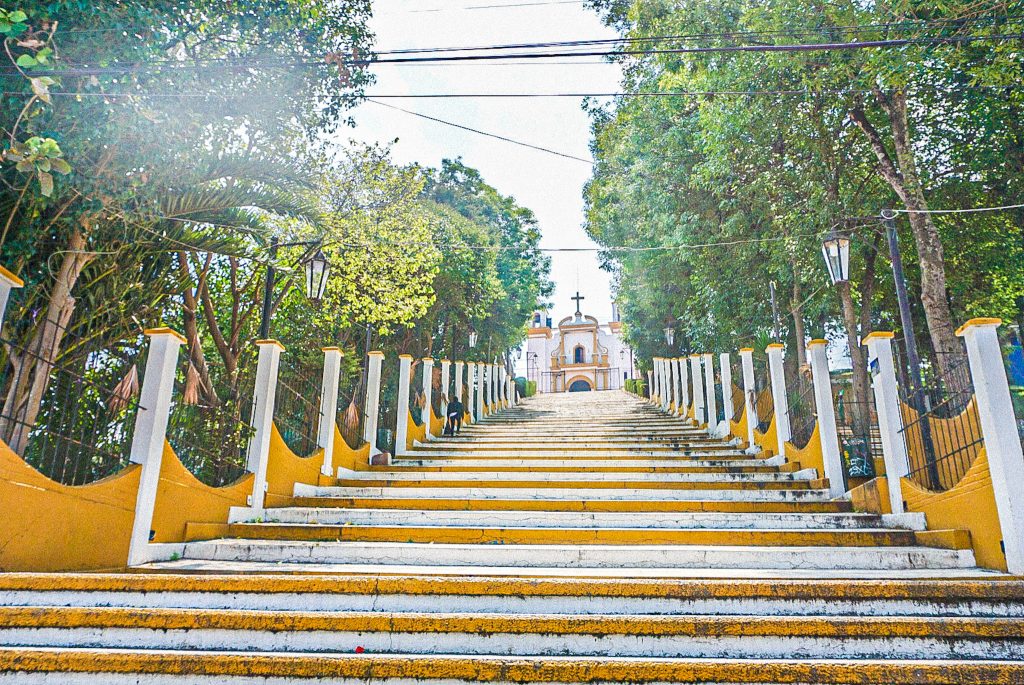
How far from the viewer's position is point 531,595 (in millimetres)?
3346

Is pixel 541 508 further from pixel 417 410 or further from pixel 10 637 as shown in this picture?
pixel 417 410

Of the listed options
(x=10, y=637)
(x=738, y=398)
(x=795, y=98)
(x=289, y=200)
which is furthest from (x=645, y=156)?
(x=10, y=637)

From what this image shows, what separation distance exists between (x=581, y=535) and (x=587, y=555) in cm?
71

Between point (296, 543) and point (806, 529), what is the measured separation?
4126 millimetres

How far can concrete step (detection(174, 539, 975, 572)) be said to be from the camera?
4.33 meters

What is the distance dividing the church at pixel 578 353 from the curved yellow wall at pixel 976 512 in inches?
1744

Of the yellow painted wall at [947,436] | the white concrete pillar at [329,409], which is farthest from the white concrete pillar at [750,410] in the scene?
the white concrete pillar at [329,409]

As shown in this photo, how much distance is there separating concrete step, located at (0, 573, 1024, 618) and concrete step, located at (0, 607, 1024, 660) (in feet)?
0.90

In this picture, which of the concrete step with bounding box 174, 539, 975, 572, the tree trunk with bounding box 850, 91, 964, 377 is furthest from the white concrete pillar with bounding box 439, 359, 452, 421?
the tree trunk with bounding box 850, 91, 964, 377

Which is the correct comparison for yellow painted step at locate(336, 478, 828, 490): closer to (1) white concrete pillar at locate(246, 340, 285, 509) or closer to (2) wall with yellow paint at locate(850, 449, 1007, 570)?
(2) wall with yellow paint at locate(850, 449, 1007, 570)

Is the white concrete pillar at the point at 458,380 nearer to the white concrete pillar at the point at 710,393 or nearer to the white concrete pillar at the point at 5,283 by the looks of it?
the white concrete pillar at the point at 710,393

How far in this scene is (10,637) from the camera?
294cm

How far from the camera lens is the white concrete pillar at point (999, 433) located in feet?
13.0

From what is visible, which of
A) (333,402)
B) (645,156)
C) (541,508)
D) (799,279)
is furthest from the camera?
(645,156)
